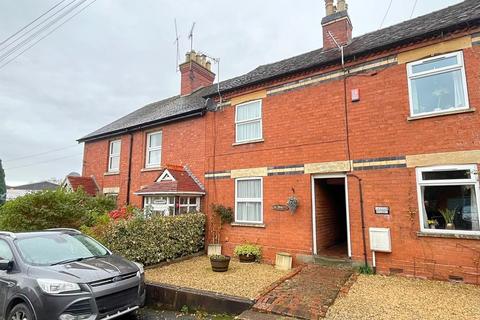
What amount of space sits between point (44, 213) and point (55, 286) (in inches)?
320

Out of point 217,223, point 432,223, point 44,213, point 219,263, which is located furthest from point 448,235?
point 44,213

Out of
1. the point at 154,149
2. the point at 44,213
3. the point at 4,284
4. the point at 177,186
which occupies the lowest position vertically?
the point at 4,284

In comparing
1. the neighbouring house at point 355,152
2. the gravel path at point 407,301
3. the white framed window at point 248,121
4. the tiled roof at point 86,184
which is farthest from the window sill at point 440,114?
the tiled roof at point 86,184

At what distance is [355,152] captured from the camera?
27.8 feet

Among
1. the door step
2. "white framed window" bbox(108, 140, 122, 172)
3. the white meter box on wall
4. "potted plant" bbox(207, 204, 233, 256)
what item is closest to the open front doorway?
the door step

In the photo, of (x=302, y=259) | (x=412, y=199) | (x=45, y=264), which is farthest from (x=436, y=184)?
(x=45, y=264)

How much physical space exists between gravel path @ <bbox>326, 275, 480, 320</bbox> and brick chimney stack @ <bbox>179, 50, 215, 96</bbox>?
46.2 ft

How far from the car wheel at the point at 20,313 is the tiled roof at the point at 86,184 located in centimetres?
1190

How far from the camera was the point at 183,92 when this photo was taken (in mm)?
17516

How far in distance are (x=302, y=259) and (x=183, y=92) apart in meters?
12.5

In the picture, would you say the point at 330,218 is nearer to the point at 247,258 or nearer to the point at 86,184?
the point at 247,258

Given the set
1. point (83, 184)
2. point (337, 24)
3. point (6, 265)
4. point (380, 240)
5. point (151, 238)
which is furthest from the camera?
point (83, 184)

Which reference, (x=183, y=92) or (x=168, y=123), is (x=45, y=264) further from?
(x=183, y=92)

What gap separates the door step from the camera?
816cm
